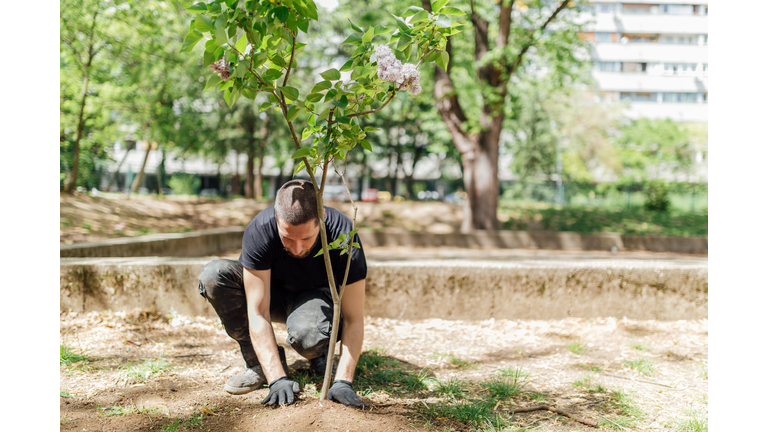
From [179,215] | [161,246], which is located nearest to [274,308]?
[161,246]

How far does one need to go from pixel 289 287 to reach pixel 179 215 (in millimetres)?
11103

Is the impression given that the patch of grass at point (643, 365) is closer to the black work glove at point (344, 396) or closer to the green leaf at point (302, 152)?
the black work glove at point (344, 396)

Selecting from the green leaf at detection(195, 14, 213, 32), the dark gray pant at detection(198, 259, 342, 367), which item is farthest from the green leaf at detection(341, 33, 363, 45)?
the dark gray pant at detection(198, 259, 342, 367)

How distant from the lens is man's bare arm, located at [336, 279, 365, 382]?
7.94 ft

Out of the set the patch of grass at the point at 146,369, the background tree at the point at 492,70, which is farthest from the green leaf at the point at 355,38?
the background tree at the point at 492,70

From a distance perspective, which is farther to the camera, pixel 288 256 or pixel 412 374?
pixel 412 374

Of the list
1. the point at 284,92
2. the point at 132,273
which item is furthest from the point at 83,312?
the point at 284,92

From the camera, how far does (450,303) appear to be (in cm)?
397

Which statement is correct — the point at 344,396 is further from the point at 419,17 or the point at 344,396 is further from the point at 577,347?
the point at 577,347

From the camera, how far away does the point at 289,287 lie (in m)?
2.74

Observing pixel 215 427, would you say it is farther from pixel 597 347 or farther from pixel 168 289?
pixel 597 347

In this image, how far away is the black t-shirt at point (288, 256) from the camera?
2404mm

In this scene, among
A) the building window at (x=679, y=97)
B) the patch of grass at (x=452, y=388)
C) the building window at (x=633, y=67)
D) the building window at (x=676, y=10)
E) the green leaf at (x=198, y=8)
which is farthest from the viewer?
the building window at (x=633, y=67)

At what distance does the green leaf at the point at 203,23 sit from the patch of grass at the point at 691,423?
256 cm
